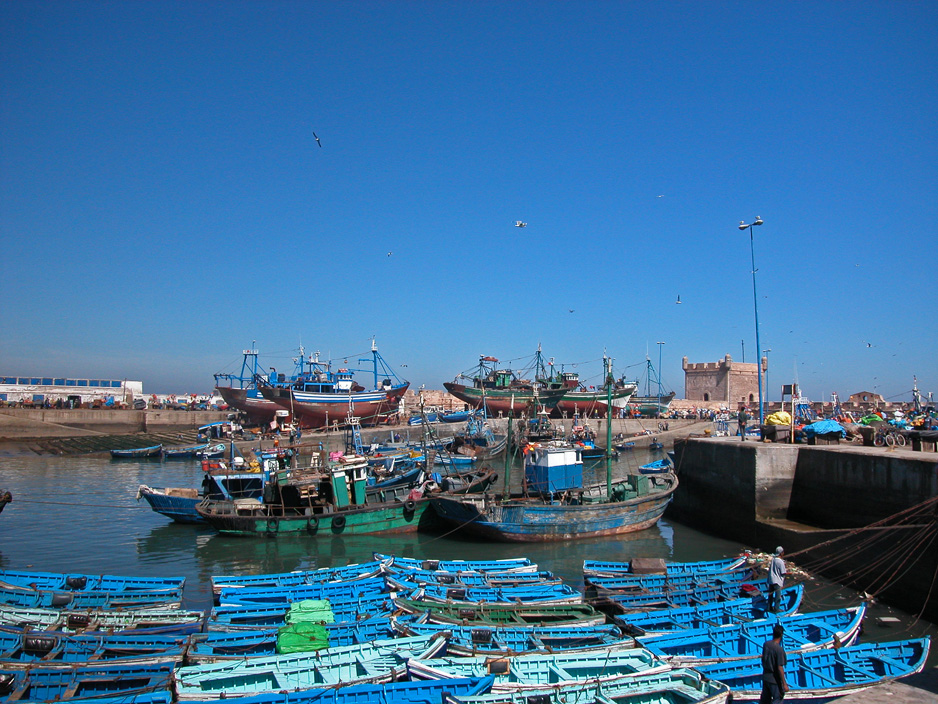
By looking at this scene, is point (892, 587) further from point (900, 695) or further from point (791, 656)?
point (900, 695)

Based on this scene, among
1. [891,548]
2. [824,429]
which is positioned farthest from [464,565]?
[824,429]

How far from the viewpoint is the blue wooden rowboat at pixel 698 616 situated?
10789mm

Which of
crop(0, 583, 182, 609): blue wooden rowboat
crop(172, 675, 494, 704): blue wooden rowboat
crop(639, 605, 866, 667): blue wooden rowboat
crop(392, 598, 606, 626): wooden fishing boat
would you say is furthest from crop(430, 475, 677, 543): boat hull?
crop(172, 675, 494, 704): blue wooden rowboat

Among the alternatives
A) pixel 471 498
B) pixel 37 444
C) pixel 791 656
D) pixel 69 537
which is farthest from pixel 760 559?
pixel 37 444

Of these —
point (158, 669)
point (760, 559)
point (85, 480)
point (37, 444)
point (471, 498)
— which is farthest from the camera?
point (37, 444)

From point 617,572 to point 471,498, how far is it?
7233 millimetres

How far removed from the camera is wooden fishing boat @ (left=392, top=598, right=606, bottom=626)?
10867 mm

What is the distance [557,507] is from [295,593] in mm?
9481

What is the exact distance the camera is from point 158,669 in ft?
28.5

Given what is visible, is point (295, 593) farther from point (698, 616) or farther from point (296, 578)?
point (698, 616)

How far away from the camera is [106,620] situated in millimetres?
10727

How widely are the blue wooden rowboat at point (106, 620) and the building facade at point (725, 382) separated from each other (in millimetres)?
82573

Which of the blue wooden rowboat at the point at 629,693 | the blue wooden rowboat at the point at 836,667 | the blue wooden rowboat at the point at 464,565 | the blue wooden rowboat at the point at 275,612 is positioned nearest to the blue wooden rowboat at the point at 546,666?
the blue wooden rowboat at the point at 629,693

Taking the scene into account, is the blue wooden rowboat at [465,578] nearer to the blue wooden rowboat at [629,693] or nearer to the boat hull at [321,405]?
the blue wooden rowboat at [629,693]
